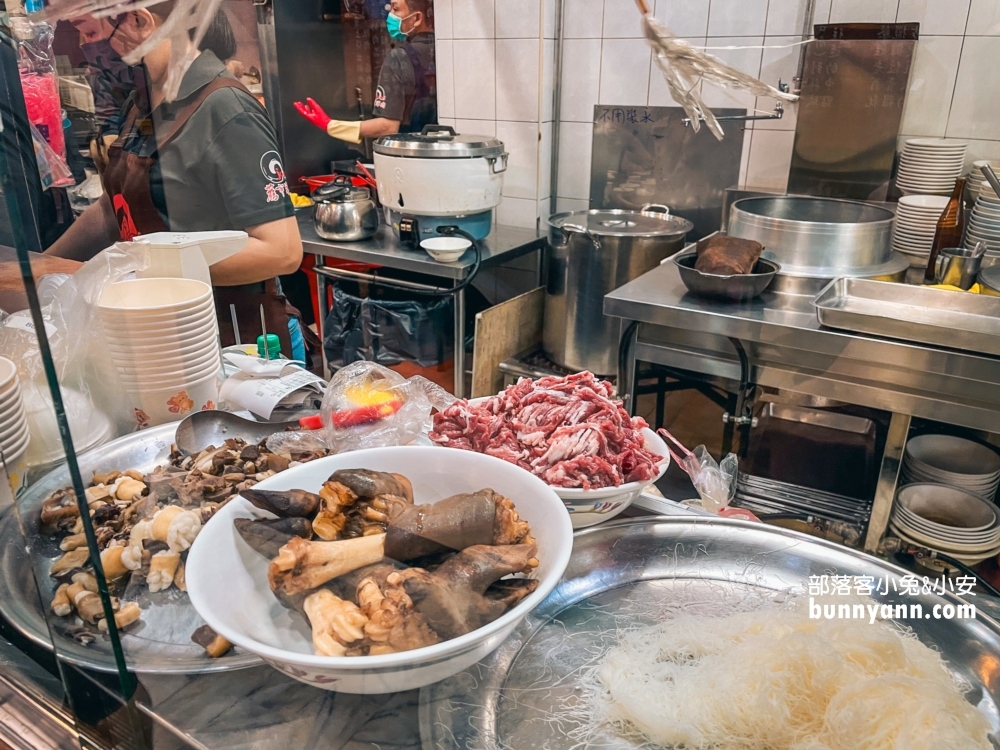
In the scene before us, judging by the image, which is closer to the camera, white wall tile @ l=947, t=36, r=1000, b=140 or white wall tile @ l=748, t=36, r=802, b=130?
white wall tile @ l=947, t=36, r=1000, b=140

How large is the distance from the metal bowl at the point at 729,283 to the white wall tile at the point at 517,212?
4.07ft

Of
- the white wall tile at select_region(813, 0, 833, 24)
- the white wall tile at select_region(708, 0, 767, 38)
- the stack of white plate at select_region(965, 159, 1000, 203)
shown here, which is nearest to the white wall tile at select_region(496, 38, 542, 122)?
the white wall tile at select_region(708, 0, 767, 38)

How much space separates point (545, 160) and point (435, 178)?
77cm

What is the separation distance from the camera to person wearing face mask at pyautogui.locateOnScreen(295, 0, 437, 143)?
9.93ft

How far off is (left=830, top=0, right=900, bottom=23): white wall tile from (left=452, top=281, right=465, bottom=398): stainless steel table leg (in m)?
1.67

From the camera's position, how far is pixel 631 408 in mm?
2408

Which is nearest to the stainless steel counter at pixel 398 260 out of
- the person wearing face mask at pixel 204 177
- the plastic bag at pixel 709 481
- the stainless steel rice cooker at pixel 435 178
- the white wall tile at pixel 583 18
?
the stainless steel rice cooker at pixel 435 178

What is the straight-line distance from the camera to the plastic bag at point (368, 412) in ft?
3.10

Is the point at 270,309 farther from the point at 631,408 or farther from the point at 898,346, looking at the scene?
the point at 898,346

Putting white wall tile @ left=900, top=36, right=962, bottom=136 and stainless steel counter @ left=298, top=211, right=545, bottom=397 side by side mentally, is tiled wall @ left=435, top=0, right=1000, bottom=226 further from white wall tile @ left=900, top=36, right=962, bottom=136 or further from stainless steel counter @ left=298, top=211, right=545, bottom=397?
stainless steel counter @ left=298, top=211, right=545, bottom=397

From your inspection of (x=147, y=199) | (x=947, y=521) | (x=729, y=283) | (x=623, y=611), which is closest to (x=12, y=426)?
(x=147, y=199)

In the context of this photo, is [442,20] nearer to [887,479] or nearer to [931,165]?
[931,165]

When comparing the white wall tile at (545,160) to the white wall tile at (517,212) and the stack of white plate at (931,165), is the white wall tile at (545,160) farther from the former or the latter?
the stack of white plate at (931,165)

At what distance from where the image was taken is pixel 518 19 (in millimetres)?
3004
